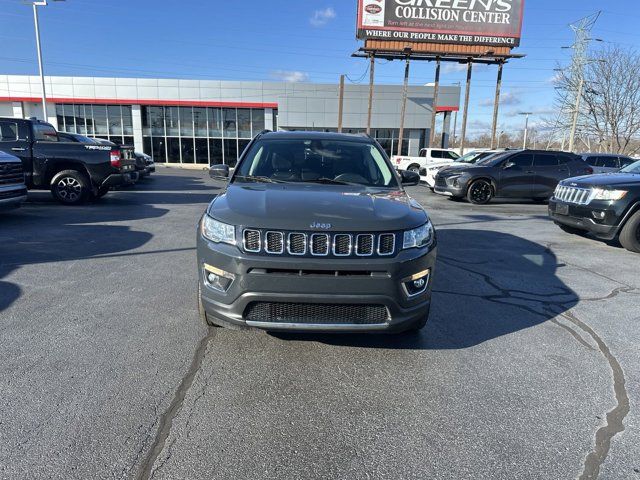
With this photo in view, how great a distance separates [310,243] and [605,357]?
263cm

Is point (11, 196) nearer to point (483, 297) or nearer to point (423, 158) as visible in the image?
point (483, 297)

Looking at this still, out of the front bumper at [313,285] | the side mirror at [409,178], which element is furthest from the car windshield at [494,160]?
the front bumper at [313,285]

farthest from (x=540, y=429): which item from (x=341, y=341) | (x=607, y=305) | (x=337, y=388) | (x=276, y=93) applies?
(x=276, y=93)

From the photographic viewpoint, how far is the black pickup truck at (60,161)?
10.4m

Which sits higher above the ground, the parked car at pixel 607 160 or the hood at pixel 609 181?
the parked car at pixel 607 160

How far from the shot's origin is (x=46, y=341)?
349cm

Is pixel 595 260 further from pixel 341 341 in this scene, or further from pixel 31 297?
pixel 31 297

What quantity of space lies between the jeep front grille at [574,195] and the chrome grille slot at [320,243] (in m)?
6.20

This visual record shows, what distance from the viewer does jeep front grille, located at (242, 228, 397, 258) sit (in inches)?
117

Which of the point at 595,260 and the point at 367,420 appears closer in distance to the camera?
the point at 367,420

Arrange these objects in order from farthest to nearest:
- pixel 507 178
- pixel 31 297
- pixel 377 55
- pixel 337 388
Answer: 1. pixel 377 55
2. pixel 507 178
3. pixel 31 297
4. pixel 337 388

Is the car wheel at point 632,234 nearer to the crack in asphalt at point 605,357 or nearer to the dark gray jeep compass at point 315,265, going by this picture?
the crack in asphalt at point 605,357

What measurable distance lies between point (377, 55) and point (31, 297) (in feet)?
99.7

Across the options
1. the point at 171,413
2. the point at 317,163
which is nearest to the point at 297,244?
the point at 171,413
